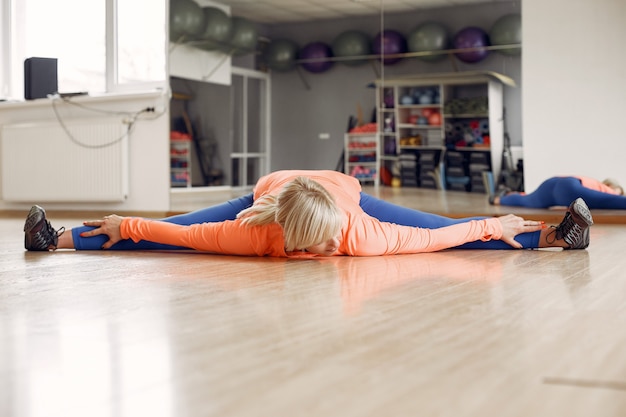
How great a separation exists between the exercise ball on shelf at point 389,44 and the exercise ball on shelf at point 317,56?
1.19 feet

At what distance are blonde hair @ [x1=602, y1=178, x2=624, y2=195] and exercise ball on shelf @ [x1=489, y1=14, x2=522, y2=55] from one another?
1126 mm

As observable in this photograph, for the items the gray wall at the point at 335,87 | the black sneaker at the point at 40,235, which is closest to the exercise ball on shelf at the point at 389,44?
the gray wall at the point at 335,87

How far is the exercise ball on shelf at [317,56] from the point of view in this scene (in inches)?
240

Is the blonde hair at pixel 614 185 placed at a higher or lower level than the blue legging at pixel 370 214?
higher

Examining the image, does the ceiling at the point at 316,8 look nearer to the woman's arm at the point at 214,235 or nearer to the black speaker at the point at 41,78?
the black speaker at the point at 41,78

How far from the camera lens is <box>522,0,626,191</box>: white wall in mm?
5734

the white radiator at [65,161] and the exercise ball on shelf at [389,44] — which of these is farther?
the white radiator at [65,161]

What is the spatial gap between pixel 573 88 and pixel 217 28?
9.12ft

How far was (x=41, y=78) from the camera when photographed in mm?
7070

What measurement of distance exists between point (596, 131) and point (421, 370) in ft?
15.7

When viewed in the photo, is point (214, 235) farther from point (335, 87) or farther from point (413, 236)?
point (335, 87)

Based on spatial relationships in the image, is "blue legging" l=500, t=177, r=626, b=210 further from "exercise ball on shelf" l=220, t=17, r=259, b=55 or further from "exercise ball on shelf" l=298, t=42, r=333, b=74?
"exercise ball on shelf" l=220, t=17, r=259, b=55

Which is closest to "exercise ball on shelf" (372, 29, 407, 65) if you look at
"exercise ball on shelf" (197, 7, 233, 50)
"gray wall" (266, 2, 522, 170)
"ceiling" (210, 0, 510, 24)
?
"gray wall" (266, 2, 522, 170)

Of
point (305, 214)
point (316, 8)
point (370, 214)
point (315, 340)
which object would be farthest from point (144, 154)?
point (315, 340)
